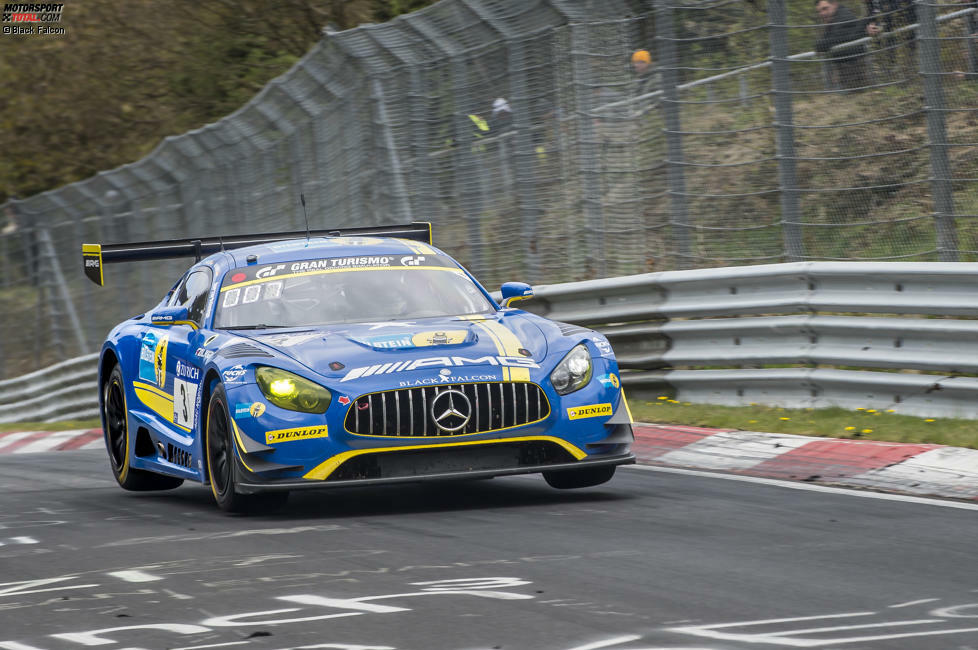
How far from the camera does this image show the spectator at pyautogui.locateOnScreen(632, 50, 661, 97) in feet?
39.1

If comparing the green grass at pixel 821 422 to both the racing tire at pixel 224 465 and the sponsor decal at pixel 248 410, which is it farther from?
the sponsor decal at pixel 248 410

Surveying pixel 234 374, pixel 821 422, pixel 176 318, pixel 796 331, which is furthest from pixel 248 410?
pixel 796 331

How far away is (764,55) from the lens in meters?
10.9

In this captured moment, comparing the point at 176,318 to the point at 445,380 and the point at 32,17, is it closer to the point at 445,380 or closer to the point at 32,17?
the point at 445,380

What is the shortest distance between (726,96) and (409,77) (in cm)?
465

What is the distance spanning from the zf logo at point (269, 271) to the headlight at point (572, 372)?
180 cm

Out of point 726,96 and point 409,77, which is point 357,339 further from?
point 409,77

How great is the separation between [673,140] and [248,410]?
199 inches

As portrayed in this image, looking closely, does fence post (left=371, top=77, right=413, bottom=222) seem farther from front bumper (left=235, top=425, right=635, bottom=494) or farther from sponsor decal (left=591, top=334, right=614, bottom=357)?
front bumper (left=235, top=425, right=635, bottom=494)

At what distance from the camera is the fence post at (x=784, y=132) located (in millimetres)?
10641

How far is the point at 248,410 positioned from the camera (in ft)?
24.5

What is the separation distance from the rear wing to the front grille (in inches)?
106

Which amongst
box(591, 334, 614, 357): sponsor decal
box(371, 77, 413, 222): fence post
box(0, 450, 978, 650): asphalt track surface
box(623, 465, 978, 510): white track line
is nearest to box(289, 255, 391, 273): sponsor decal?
box(0, 450, 978, 650): asphalt track surface

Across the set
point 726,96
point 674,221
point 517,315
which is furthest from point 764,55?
point 517,315
